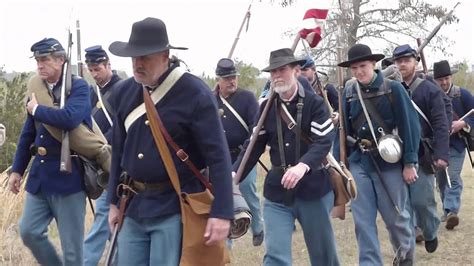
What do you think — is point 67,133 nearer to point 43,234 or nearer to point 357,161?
point 43,234

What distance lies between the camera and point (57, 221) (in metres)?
6.16

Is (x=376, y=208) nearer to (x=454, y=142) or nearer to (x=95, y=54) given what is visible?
(x=95, y=54)

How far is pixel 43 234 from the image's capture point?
613 centimetres

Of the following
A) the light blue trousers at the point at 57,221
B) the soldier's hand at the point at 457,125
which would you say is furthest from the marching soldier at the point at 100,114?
the soldier's hand at the point at 457,125

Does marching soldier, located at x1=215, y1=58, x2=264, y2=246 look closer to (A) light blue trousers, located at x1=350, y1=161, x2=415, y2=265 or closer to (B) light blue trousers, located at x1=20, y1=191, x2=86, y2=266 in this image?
(A) light blue trousers, located at x1=350, y1=161, x2=415, y2=265

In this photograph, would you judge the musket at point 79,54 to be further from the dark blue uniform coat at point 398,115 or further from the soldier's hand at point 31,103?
the dark blue uniform coat at point 398,115

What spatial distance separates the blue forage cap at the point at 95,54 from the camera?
7492mm

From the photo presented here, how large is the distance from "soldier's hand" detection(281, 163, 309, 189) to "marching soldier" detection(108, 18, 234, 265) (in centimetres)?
106

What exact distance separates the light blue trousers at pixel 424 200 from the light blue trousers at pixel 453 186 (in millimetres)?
2013

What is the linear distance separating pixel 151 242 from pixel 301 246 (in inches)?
175

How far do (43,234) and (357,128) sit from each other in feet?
9.12

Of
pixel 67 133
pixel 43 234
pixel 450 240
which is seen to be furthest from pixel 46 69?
pixel 450 240

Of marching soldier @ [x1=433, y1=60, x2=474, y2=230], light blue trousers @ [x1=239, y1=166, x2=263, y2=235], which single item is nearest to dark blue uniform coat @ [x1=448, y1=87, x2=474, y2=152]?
marching soldier @ [x1=433, y1=60, x2=474, y2=230]

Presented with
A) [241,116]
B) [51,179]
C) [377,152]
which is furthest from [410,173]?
[51,179]
